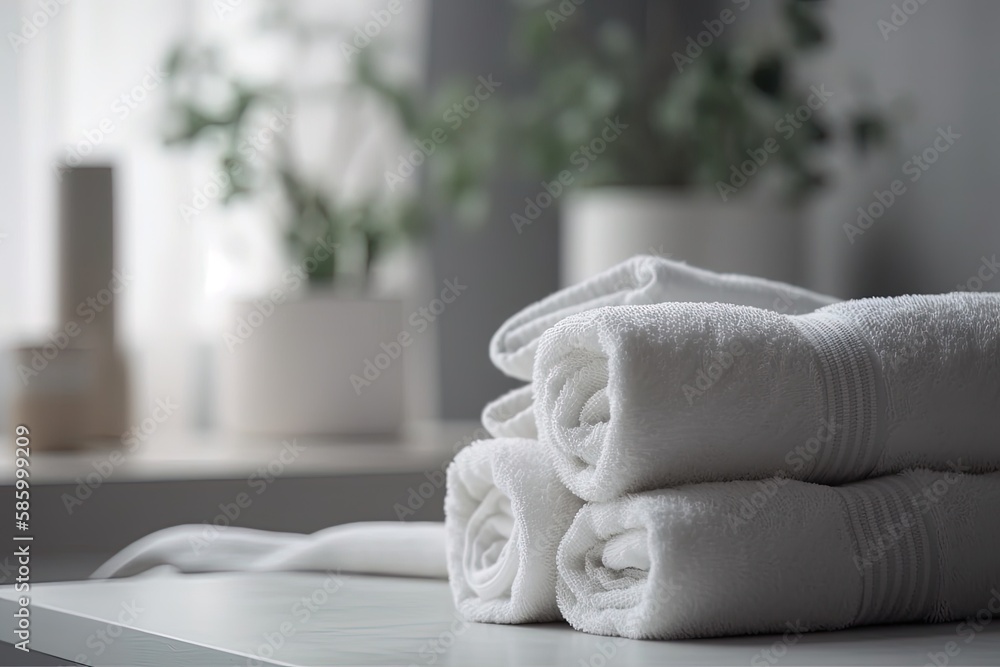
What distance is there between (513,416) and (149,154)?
1332mm

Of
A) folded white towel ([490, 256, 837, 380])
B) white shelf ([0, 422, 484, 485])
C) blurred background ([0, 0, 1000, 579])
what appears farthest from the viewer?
blurred background ([0, 0, 1000, 579])

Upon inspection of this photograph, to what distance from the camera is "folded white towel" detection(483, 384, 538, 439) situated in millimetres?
580

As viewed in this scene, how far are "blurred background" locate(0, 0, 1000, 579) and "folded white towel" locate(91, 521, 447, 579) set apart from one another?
0.49 metres

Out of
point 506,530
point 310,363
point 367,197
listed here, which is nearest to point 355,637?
point 506,530

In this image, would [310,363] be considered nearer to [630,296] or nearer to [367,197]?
[367,197]

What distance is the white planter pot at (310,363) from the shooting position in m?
1.56

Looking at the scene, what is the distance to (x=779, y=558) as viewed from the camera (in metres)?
0.47

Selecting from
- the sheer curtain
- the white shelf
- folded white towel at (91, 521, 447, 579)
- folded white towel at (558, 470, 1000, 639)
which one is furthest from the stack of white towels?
the sheer curtain

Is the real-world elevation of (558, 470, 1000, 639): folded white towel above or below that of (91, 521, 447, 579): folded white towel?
above

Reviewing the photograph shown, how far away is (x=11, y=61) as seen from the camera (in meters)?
1.71

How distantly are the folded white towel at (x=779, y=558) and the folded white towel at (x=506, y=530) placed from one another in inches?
0.4

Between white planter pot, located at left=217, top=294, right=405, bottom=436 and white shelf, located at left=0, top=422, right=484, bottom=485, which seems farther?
white planter pot, located at left=217, top=294, right=405, bottom=436

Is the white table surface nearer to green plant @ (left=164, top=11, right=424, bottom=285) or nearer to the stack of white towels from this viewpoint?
the stack of white towels

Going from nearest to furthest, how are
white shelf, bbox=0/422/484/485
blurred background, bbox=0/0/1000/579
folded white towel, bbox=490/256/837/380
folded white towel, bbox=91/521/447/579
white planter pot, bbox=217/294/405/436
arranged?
folded white towel, bbox=490/256/837/380 → folded white towel, bbox=91/521/447/579 → white shelf, bbox=0/422/484/485 → blurred background, bbox=0/0/1000/579 → white planter pot, bbox=217/294/405/436
